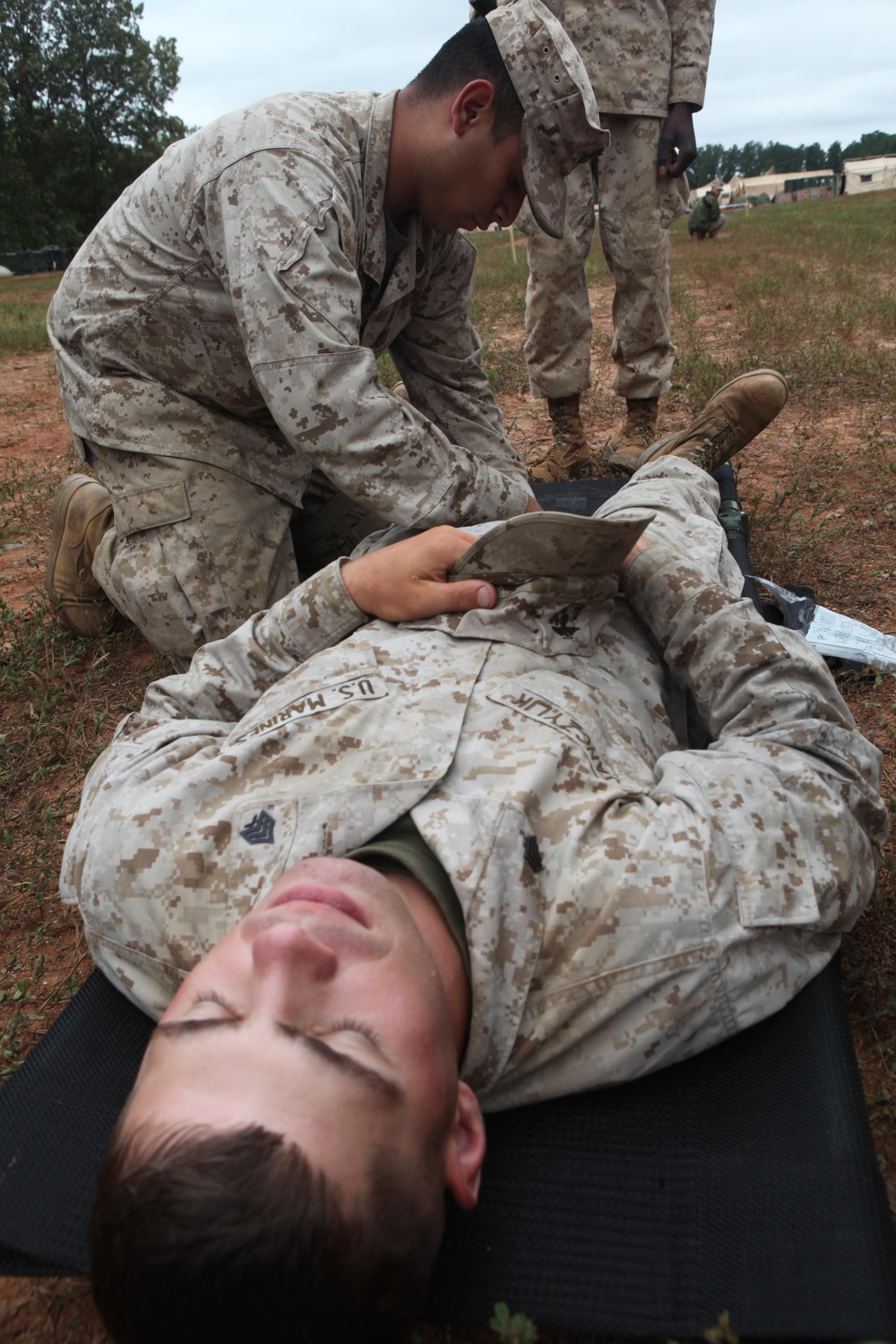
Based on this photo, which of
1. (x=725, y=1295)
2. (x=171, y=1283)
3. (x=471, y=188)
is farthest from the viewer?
(x=471, y=188)

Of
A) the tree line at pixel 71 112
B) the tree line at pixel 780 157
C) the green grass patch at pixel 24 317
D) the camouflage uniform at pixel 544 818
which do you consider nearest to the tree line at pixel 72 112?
the tree line at pixel 71 112

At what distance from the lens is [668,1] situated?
3.92 meters

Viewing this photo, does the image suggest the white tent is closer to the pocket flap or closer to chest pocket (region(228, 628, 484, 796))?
the pocket flap

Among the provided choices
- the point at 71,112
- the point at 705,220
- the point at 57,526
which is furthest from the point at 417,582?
the point at 71,112

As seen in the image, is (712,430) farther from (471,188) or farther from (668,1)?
(668,1)

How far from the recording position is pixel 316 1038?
113 centimetres

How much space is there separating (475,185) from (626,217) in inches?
69.0

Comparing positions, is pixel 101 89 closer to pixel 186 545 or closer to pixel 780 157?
pixel 186 545

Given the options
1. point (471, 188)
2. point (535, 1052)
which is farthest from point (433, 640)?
point (471, 188)

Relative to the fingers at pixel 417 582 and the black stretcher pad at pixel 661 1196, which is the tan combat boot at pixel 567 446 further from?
the black stretcher pad at pixel 661 1196

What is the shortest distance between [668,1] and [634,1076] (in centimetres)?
424

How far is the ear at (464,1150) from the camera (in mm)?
1212

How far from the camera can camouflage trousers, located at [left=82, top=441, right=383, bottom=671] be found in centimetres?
279

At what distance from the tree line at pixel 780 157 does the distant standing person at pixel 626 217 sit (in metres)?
94.1
